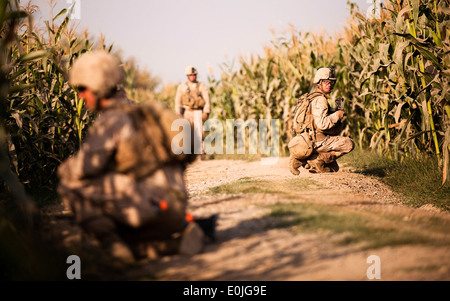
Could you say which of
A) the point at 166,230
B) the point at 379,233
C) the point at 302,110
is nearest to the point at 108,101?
the point at 166,230

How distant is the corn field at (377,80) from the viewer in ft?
21.4

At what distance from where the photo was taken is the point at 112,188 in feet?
11.0

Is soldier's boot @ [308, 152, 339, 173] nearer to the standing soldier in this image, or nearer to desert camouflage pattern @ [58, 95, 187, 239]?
the standing soldier

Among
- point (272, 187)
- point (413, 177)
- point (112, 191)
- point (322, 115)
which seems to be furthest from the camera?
point (322, 115)

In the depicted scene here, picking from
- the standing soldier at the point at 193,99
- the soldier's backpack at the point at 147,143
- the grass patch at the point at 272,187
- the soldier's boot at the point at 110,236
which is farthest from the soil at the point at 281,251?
the standing soldier at the point at 193,99

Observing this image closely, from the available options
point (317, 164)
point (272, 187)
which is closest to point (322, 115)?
point (317, 164)

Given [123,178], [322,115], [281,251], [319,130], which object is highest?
[322,115]

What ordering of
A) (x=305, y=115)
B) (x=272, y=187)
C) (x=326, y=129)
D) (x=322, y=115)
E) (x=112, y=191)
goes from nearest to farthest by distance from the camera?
(x=112, y=191)
(x=272, y=187)
(x=322, y=115)
(x=326, y=129)
(x=305, y=115)

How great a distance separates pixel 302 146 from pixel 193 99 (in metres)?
4.17

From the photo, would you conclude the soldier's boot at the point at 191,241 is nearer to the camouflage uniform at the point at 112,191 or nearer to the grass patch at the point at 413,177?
the camouflage uniform at the point at 112,191

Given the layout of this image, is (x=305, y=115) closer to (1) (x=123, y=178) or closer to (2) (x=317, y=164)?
(2) (x=317, y=164)

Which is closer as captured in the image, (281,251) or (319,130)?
(281,251)
